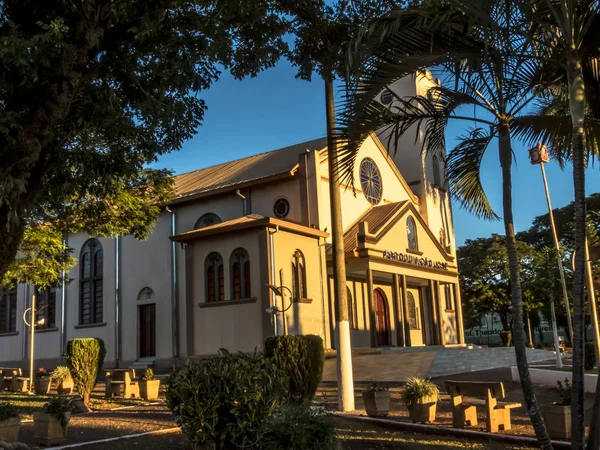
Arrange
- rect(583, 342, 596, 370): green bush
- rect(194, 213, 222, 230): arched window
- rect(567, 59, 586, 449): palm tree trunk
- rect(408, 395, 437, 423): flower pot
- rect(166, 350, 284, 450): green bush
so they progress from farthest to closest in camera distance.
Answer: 1. rect(194, 213, 222, 230): arched window
2. rect(583, 342, 596, 370): green bush
3. rect(408, 395, 437, 423): flower pot
4. rect(166, 350, 284, 450): green bush
5. rect(567, 59, 586, 449): palm tree trunk

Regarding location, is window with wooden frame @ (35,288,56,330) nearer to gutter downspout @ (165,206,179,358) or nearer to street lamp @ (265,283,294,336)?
gutter downspout @ (165,206,179,358)

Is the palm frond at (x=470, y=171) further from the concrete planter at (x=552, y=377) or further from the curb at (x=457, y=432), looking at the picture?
the concrete planter at (x=552, y=377)

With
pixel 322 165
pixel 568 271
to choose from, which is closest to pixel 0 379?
pixel 322 165

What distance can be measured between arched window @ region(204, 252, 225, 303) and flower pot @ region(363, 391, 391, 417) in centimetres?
1218

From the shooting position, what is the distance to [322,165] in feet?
81.1

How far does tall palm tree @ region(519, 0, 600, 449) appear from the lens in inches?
252

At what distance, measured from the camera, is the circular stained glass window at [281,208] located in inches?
988

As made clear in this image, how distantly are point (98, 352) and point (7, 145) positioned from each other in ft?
26.6

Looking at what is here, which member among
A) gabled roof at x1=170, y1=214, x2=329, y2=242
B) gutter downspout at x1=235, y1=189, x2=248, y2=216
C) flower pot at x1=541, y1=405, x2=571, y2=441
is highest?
gutter downspout at x1=235, y1=189, x2=248, y2=216

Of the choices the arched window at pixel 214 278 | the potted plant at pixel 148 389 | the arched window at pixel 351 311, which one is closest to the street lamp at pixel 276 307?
the arched window at pixel 214 278

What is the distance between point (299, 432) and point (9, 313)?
30.2 m

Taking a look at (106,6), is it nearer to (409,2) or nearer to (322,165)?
(409,2)

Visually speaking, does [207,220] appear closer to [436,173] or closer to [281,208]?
[281,208]

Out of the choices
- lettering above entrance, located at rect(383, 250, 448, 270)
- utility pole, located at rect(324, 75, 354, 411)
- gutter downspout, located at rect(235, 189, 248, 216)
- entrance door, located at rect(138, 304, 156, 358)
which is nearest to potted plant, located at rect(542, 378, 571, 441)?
utility pole, located at rect(324, 75, 354, 411)
